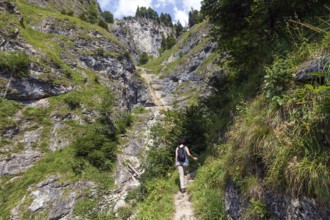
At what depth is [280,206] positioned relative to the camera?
3.76 metres

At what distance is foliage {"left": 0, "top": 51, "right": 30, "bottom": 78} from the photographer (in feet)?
70.1

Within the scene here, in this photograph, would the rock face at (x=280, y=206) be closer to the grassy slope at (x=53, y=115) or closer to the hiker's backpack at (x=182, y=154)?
the hiker's backpack at (x=182, y=154)

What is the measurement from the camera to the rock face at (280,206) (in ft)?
10.4

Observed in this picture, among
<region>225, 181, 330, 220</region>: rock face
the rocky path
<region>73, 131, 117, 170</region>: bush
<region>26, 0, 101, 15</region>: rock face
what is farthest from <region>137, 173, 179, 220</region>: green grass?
<region>26, 0, 101, 15</region>: rock face

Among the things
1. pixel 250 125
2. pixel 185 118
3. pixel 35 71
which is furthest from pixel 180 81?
pixel 250 125

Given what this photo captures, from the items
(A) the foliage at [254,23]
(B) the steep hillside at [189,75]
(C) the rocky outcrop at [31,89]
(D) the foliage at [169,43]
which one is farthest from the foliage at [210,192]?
(D) the foliage at [169,43]

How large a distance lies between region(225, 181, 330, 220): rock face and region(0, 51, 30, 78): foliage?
946 inches

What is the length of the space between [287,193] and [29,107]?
23967 millimetres

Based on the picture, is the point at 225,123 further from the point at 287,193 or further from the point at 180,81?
the point at 180,81

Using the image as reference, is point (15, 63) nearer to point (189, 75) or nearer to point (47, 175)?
point (47, 175)

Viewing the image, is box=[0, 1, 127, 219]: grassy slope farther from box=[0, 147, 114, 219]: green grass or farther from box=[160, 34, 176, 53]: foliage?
box=[160, 34, 176, 53]: foliage

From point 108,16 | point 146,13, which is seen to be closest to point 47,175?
point 108,16

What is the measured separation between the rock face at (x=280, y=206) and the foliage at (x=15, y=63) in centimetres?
2403

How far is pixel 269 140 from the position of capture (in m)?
4.12
